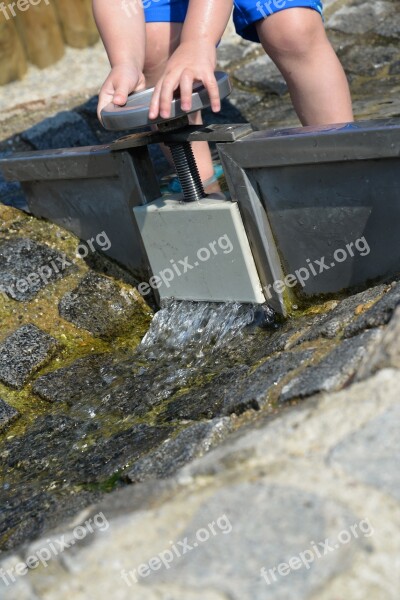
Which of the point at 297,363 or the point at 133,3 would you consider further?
the point at 133,3

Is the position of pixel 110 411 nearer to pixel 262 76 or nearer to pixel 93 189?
pixel 93 189

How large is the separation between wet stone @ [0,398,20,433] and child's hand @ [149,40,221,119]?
90 centimetres

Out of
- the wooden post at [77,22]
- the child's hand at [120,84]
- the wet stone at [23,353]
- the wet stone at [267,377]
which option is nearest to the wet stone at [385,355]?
the wet stone at [267,377]

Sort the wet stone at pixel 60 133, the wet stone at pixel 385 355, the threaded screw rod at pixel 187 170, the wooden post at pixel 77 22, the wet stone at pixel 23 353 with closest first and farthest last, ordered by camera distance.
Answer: the wet stone at pixel 385 355
the threaded screw rod at pixel 187 170
the wet stone at pixel 23 353
the wet stone at pixel 60 133
the wooden post at pixel 77 22

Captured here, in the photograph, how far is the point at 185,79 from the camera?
89.5 inches

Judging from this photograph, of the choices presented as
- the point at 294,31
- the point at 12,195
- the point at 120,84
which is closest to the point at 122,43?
the point at 120,84

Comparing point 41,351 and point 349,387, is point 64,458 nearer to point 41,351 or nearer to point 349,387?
point 41,351

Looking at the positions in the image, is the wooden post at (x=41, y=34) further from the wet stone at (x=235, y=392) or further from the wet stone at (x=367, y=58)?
the wet stone at (x=235, y=392)

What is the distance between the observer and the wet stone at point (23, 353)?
2.61m

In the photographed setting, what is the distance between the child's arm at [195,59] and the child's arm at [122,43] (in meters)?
0.19

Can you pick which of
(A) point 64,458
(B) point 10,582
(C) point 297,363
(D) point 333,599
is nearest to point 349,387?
(C) point 297,363

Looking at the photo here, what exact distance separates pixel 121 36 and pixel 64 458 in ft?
4.21

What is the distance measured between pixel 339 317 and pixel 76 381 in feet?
2.79

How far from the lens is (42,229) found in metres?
3.05
